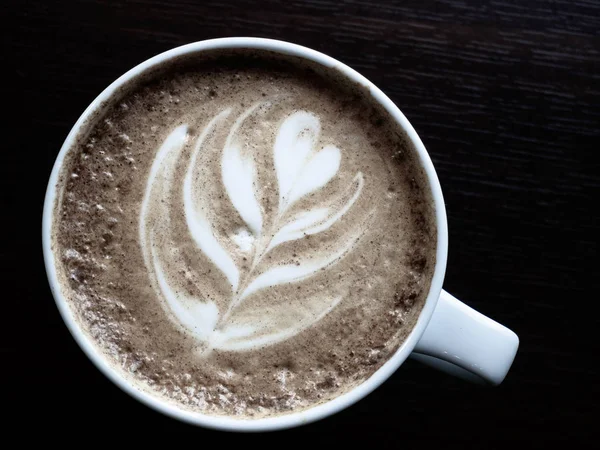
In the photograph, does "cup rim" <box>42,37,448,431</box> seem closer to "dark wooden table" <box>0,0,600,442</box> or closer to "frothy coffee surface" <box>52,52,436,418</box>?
"frothy coffee surface" <box>52,52,436,418</box>

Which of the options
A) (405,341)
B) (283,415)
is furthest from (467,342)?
(283,415)

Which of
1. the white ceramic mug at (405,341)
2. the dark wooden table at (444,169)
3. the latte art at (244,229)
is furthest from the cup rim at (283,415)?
the dark wooden table at (444,169)

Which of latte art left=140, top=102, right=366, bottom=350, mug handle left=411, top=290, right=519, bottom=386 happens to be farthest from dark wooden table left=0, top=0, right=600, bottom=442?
latte art left=140, top=102, right=366, bottom=350

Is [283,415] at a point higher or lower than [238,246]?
lower

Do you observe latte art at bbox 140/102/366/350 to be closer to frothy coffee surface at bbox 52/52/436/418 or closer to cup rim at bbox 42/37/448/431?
frothy coffee surface at bbox 52/52/436/418

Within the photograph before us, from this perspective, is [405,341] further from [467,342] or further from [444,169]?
[444,169]

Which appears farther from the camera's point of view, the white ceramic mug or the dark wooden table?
the dark wooden table

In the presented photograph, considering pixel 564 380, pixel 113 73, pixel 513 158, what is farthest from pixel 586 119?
pixel 113 73
